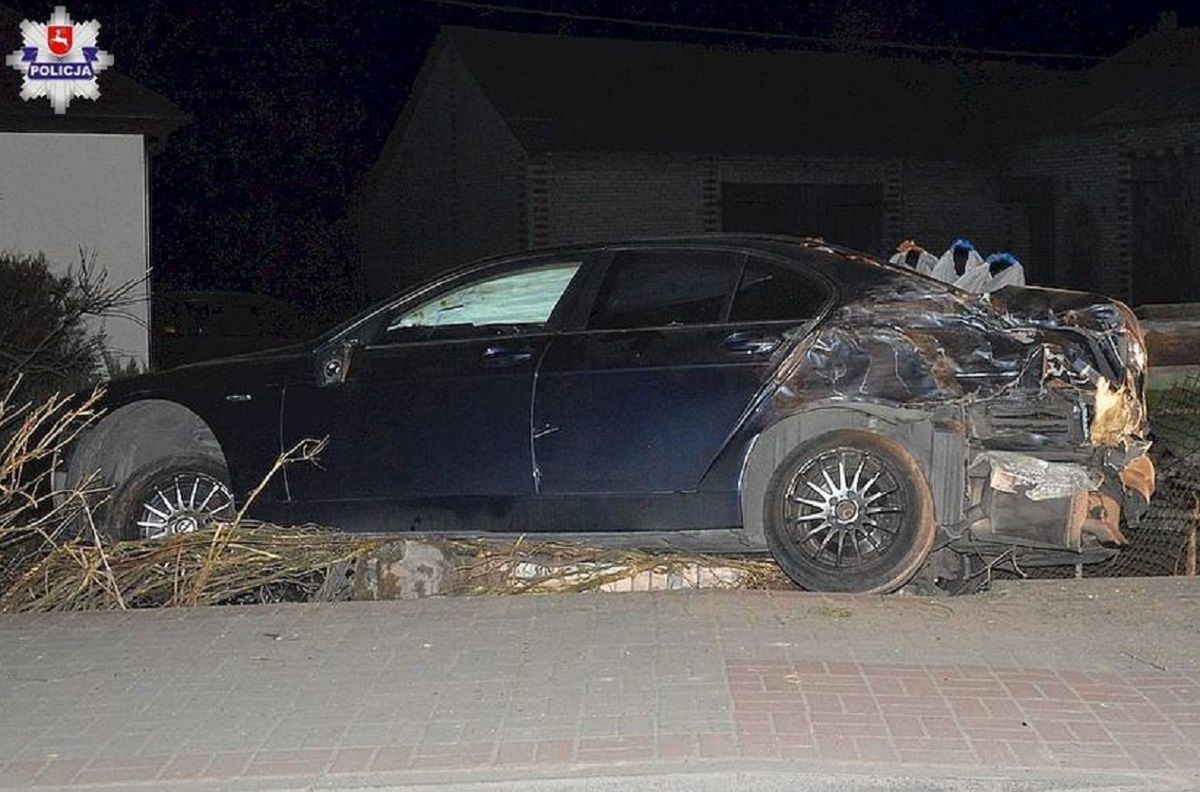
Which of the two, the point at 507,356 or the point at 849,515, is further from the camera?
the point at 507,356

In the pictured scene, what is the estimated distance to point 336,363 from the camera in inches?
330

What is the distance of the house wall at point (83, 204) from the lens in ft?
58.5

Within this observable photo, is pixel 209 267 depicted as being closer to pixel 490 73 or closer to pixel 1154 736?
pixel 490 73

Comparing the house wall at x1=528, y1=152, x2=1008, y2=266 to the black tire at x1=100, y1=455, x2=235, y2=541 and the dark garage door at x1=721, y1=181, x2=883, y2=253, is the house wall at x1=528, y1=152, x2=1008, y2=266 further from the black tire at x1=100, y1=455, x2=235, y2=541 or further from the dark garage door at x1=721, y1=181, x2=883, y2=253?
the black tire at x1=100, y1=455, x2=235, y2=541

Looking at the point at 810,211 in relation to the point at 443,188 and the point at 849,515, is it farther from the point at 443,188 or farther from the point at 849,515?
the point at 849,515

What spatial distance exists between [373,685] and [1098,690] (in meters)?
2.72

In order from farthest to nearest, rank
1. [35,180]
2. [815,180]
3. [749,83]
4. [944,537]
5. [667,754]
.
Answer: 1. [749,83]
2. [815,180]
3. [35,180]
4. [944,537]
5. [667,754]

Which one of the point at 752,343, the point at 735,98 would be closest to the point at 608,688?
Answer: the point at 752,343

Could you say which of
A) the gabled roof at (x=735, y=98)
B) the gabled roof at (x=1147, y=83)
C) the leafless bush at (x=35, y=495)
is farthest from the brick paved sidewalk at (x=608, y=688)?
the gabled roof at (x=1147, y=83)

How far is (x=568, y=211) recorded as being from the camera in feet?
88.8

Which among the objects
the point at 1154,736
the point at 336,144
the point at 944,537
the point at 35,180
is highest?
the point at 336,144

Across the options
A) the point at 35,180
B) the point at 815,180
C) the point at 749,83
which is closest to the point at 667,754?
the point at 35,180

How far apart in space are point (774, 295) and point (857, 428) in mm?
747

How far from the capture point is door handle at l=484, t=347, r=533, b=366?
805 cm
